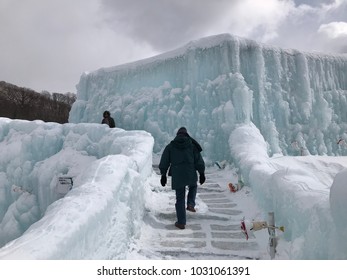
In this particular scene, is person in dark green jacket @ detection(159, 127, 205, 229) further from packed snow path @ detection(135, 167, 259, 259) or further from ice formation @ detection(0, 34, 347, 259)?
ice formation @ detection(0, 34, 347, 259)

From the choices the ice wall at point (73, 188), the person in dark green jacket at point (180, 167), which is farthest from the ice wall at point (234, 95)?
the person in dark green jacket at point (180, 167)

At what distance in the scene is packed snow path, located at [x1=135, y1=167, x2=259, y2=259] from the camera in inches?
145

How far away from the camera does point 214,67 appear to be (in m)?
10.6

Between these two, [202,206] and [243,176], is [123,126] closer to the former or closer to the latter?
[243,176]

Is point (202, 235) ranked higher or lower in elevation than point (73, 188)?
lower

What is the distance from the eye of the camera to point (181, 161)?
4.52 meters

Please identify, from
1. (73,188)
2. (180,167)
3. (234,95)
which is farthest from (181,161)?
(234,95)

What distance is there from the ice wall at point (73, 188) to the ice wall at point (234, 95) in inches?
156

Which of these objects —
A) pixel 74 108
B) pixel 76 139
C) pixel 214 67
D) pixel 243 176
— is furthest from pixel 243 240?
pixel 74 108

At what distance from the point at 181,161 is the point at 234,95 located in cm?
599

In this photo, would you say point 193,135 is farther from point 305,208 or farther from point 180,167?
point 305,208

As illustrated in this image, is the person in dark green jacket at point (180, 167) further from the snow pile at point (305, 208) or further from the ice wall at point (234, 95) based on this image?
the ice wall at point (234, 95)

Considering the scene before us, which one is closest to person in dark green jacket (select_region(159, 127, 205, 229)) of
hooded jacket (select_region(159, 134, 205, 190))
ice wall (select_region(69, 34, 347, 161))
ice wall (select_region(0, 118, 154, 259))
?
hooded jacket (select_region(159, 134, 205, 190))

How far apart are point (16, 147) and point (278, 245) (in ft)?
20.9
